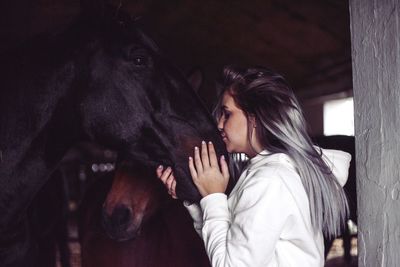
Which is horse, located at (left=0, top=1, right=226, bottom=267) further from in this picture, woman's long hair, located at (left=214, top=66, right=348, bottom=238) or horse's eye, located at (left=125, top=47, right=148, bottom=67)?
woman's long hair, located at (left=214, top=66, right=348, bottom=238)

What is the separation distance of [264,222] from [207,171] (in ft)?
0.98

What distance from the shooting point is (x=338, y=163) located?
5.55ft

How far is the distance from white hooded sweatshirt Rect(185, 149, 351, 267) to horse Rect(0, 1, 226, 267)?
8.3 inches

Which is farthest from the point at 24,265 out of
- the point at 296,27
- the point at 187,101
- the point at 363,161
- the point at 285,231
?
the point at 296,27

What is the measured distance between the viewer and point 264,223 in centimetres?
136

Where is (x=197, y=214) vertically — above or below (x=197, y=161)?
below

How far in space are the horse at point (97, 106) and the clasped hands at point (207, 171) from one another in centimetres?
5

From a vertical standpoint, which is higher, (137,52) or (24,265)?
(137,52)

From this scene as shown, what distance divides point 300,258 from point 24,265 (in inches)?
42.9

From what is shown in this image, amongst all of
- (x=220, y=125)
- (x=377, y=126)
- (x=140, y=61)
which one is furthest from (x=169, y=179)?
(x=377, y=126)

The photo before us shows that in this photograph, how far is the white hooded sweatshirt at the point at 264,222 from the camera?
4.47 feet

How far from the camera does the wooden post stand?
1339 mm

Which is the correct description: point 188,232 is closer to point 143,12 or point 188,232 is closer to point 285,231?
point 285,231

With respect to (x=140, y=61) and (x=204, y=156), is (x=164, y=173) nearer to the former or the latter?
(x=204, y=156)
